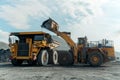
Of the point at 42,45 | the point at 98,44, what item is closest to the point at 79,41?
the point at 98,44

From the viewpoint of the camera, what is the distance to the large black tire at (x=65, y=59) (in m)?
25.8

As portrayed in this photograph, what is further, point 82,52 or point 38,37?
point 82,52

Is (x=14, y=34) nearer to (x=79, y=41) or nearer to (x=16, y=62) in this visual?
(x=16, y=62)

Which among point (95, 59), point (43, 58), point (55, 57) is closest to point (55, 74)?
point (43, 58)

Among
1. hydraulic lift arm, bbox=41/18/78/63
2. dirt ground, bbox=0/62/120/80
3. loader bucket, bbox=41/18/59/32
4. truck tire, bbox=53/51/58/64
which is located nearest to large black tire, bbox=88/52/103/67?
hydraulic lift arm, bbox=41/18/78/63

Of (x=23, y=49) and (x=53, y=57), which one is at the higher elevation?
(x=23, y=49)

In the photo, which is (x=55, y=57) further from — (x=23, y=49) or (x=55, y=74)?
(x=55, y=74)

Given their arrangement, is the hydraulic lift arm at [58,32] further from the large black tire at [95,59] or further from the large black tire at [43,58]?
the large black tire at [43,58]

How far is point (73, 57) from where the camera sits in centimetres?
2591

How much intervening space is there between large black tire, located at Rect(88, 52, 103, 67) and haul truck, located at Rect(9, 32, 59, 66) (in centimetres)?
345

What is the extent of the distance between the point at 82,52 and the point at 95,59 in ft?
4.45

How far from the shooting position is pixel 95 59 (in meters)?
24.9

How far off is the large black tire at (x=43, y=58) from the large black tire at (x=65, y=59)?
1.68 meters

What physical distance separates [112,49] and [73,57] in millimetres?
3313
